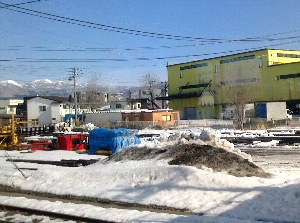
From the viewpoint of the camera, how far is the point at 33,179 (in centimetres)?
1526

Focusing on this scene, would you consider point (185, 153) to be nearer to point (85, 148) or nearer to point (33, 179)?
point (33, 179)

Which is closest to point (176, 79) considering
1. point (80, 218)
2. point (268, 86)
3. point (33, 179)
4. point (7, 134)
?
point (268, 86)

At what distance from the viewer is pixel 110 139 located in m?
23.6

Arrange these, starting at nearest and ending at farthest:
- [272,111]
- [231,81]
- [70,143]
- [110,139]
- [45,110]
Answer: [110,139] < [70,143] < [272,111] < [231,81] < [45,110]

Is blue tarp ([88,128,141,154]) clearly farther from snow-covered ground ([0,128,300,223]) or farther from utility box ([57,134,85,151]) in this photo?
snow-covered ground ([0,128,300,223])

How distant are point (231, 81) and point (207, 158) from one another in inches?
2320

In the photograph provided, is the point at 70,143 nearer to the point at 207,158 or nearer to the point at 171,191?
the point at 207,158

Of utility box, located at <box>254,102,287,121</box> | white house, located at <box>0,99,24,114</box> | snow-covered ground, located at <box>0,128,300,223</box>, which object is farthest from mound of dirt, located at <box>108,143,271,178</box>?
white house, located at <box>0,99,24,114</box>

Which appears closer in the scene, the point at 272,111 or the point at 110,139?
the point at 110,139

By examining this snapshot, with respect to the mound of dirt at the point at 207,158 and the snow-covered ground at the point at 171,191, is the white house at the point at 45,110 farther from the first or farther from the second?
the mound of dirt at the point at 207,158

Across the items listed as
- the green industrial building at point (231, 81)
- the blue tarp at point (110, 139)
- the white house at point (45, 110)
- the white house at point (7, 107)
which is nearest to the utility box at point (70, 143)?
the blue tarp at point (110, 139)

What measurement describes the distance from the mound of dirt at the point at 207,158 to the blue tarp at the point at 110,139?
7736mm

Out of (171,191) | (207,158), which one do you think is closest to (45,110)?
(207,158)

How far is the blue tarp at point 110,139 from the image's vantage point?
76.2 feet
